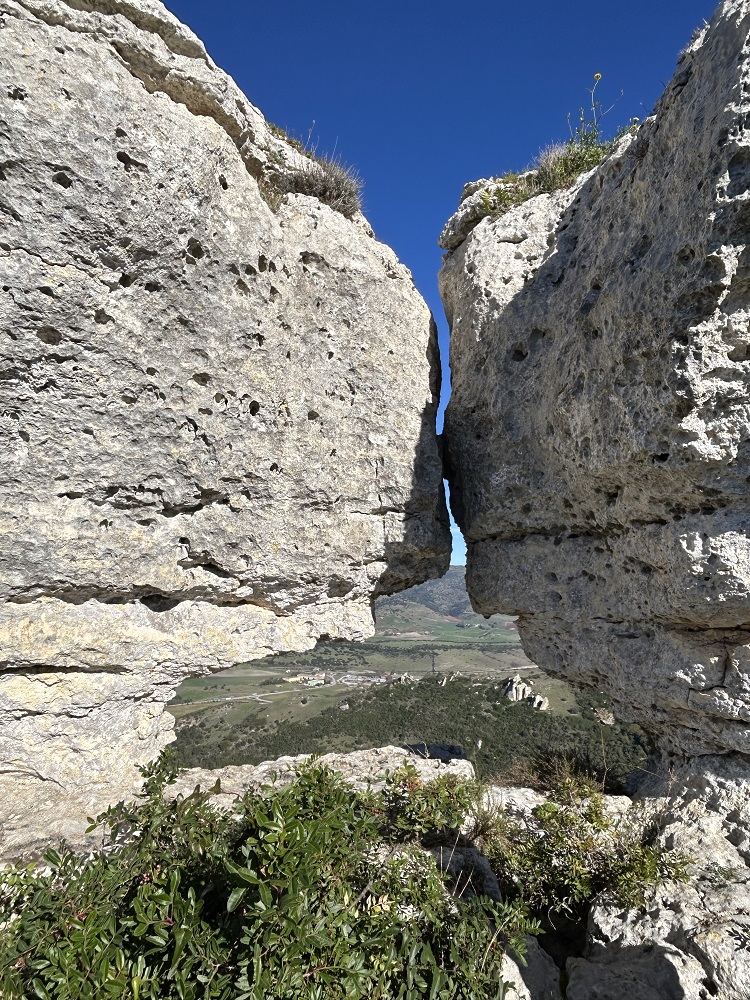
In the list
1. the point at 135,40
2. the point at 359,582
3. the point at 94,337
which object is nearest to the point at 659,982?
the point at 359,582

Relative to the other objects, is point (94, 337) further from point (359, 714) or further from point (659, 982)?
point (359, 714)

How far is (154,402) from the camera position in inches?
229

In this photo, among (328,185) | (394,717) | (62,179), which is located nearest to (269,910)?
(62,179)

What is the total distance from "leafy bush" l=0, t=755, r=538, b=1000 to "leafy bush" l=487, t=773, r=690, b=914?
913mm

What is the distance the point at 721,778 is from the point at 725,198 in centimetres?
570

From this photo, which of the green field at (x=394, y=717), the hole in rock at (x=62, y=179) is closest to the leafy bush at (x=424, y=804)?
the green field at (x=394, y=717)

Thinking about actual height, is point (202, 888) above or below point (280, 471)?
below

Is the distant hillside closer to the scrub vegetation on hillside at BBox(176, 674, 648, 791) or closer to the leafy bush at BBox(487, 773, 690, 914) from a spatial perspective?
the scrub vegetation on hillside at BBox(176, 674, 648, 791)

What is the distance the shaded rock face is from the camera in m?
4.71

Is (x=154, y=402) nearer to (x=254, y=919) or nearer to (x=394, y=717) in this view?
(x=254, y=919)

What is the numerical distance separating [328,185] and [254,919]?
351 inches

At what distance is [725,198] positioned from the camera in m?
4.43

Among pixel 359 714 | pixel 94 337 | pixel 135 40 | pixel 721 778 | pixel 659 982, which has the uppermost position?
pixel 135 40

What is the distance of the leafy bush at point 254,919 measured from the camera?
264 centimetres
